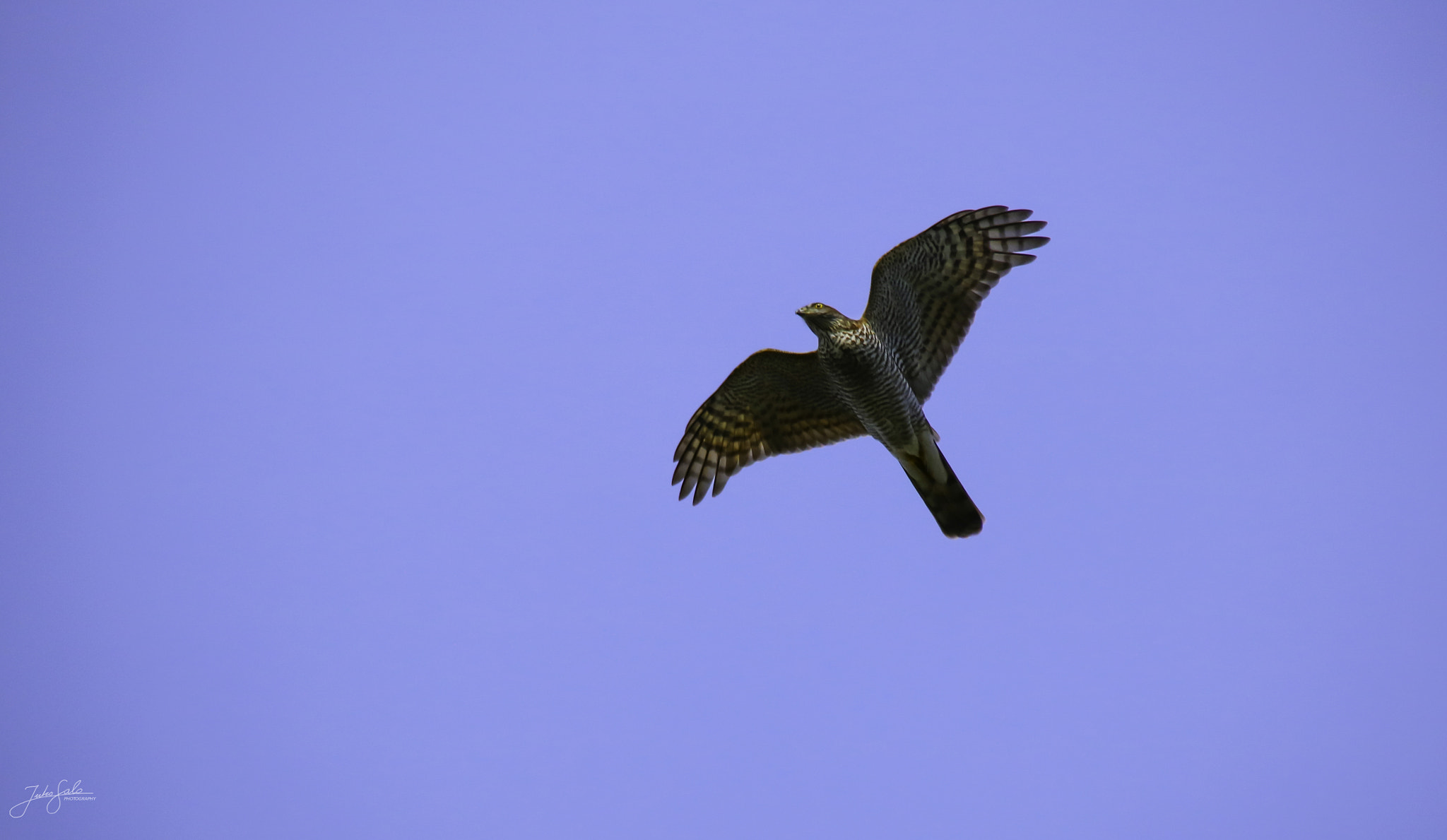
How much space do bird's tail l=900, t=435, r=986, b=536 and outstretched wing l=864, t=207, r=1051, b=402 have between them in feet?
3.06

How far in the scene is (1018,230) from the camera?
10250 mm

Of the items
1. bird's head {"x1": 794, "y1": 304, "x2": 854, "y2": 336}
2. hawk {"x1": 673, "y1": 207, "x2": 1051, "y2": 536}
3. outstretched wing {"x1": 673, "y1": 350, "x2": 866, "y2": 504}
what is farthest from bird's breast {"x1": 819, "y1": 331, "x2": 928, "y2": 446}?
outstretched wing {"x1": 673, "y1": 350, "x2": 866, "y2": 504}

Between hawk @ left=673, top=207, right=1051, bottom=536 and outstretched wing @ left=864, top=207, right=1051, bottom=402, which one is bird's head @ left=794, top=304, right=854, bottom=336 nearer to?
hawk @ left=673, top=207, right=1051, bottom=536

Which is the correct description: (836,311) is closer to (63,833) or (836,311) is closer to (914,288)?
(914,288)

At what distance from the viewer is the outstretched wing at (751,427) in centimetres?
1110

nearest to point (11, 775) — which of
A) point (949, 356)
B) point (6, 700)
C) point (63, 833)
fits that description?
point (63, 833)

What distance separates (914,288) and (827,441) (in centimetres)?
212

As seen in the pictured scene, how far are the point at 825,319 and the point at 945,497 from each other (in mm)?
2806

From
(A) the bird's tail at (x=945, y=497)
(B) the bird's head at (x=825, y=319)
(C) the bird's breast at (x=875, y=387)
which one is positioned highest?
(B) the bird's head at (x=825, y=319)

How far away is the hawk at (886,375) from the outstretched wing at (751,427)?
12 mm

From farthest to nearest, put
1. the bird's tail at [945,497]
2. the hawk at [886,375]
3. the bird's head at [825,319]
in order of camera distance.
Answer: the bird's tail at [945,497] < the hawk at [886,375] < the bird's head at [825,319]

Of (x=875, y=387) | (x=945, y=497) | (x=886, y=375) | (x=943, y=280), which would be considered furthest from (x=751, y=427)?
(x=943, y=280)

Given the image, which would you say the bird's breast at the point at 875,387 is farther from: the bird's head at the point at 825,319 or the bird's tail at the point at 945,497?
the bird's tail at the point at 945,497

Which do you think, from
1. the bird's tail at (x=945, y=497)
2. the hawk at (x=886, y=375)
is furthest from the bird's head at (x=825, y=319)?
the bird's tail at (x=945, y=497)
